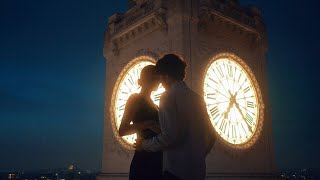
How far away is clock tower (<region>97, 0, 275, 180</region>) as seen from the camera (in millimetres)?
13375

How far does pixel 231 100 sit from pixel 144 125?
10.9m

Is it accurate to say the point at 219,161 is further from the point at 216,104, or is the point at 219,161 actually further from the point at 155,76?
the point at 155,76

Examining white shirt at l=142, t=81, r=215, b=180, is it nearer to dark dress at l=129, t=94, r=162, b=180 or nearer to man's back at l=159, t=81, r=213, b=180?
man's back at l=159, t=81, r=213, b=180

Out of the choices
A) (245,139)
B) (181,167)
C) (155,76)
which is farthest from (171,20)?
(181,167)

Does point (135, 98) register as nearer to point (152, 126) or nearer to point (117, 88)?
point (152, 126)

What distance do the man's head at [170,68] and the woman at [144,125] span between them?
11.6 inches

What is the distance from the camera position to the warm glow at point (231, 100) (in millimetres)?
13523

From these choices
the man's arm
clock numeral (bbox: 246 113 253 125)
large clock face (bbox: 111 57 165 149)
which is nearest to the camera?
the man's arm

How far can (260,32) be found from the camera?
16.8m

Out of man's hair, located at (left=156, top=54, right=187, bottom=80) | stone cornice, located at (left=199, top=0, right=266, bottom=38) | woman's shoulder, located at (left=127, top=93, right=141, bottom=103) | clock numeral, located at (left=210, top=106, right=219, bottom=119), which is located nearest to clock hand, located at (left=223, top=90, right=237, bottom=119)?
clock numeral, located at (left=210, top=106, right=219, bottom=119)

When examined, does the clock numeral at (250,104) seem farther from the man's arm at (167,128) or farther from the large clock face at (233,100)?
the man's arm at (167,128)

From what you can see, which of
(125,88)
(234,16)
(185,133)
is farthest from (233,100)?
(185,133)

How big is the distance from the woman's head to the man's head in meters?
0.29

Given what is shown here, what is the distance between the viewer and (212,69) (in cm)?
1400
